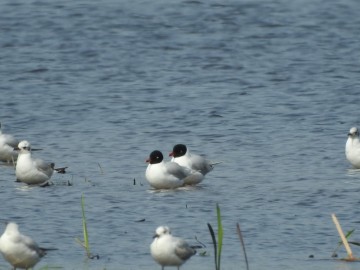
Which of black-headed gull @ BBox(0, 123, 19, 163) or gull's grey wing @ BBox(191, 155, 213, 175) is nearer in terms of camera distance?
gull's grey wing @ BBox(191, 155, 213, 175)

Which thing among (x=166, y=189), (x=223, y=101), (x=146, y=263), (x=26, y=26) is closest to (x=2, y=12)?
(x=26, y=26)

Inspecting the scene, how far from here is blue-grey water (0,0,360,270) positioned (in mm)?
14578

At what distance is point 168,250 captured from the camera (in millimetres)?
12055

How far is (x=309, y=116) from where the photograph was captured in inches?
899

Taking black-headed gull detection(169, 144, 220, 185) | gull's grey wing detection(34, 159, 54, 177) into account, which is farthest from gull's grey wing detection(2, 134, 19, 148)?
black-headed gull detection(169, 144, 220, 185)

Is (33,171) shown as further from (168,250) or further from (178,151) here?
(168,250)

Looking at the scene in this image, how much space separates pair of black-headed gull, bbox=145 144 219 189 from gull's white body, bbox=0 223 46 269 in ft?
Result: 18.0

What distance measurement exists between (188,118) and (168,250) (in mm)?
10912

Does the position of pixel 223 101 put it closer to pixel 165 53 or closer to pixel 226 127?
pixel 226 127

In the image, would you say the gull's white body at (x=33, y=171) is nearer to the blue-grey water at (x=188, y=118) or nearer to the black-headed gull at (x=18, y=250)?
the blue-grey water at (x=188, y=118)

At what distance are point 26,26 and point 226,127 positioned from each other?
11928 millimetres

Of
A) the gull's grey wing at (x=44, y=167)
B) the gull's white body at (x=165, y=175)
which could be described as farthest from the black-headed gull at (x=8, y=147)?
the gull's white body at (x=165, y=175)

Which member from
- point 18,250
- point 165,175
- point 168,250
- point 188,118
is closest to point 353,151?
point 165,175

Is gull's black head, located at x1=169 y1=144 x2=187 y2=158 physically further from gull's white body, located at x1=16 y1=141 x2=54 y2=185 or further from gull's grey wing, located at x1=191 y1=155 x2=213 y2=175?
gull's white body, located at x1=16 y1=141 x2=54 y2=185
